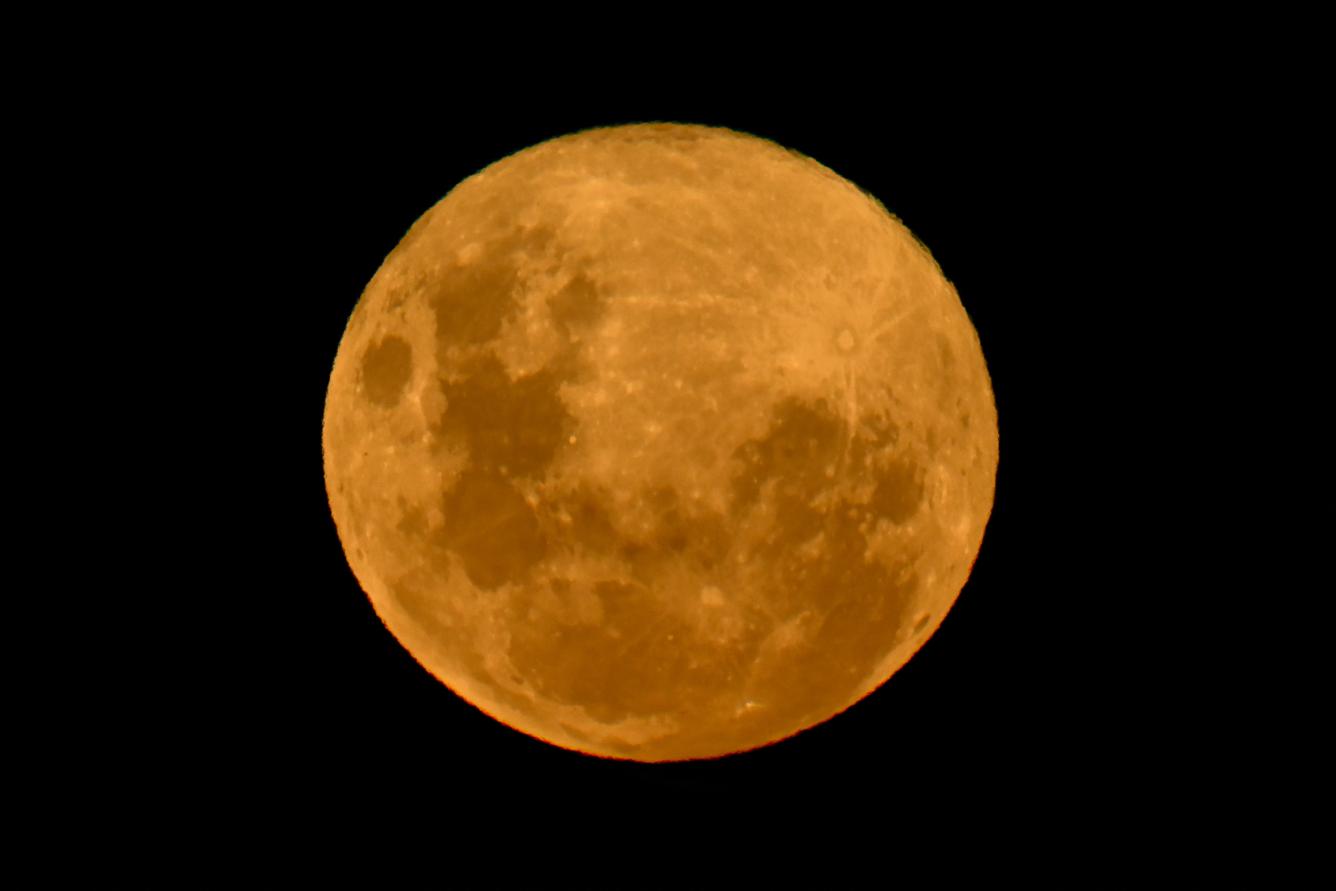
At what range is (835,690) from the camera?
3553 millimetres

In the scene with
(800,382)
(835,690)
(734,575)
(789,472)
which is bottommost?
(835,690)

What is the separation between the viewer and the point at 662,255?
3.09 meters

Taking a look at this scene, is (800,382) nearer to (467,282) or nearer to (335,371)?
(467,282)

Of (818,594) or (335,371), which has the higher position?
(335,371)

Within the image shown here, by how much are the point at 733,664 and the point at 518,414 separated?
3.43 feet

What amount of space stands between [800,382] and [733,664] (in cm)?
92

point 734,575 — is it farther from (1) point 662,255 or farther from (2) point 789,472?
(1) point 662,255

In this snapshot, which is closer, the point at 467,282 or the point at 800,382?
the point at 800,382

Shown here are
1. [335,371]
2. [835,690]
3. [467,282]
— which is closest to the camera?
[467,282]

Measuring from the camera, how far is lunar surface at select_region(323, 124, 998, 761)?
9.91 feet

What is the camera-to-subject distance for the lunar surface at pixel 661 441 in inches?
119

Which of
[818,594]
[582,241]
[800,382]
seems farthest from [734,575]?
[582,241]

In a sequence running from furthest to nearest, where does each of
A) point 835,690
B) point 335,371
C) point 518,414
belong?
1. point 335,371
2. point 835,690
3. point 518,414

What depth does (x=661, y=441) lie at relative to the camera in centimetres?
299
